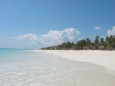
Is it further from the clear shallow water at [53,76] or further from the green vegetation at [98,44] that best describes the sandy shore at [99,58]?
the green vegetation at [98,44]

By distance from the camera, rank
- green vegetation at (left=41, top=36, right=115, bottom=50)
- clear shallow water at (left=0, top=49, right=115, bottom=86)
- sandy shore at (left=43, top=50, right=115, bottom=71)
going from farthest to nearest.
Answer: green vegetation at (left=41, top=36, right=115, bottom=50), sandy shore at (left=43, top=50, right=115, bottom=71), clear shallow water at (left=0, top=49, right=115, bottom=86)

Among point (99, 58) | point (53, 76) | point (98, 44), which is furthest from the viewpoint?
point (98, 44)

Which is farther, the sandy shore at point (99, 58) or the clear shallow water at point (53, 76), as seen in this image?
the sandy shore at point (99, 58)

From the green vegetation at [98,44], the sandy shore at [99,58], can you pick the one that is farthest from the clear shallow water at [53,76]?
the green vegetation at [98,44]

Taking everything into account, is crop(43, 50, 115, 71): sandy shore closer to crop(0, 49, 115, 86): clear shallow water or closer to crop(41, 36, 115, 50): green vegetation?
crop(0, 49, 115, 86): clear shallow water

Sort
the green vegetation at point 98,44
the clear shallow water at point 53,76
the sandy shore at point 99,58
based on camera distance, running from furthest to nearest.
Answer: the green vegetation at point 98,44 < the sandy shore at point 99,58 < the clear shallow water at point 53,76

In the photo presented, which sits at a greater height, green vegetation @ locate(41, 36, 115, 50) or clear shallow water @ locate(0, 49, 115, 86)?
green vegetation @ locate(41, 36, 115, 50)

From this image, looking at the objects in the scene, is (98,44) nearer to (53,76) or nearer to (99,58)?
(99,58)

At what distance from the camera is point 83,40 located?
102 meters

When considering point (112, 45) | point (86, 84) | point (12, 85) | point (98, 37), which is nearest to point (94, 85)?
point (86, 84)

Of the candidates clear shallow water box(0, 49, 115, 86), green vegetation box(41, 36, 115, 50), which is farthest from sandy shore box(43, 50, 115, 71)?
green vegetation box(41, 36, 115, 50)

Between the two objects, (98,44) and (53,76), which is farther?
(98,44)

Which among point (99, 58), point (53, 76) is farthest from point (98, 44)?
point (53, 76)

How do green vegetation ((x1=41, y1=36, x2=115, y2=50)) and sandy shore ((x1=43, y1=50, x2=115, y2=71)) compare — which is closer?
sandy shore ((x1=43, y1=50, x2=115, y2=71))
